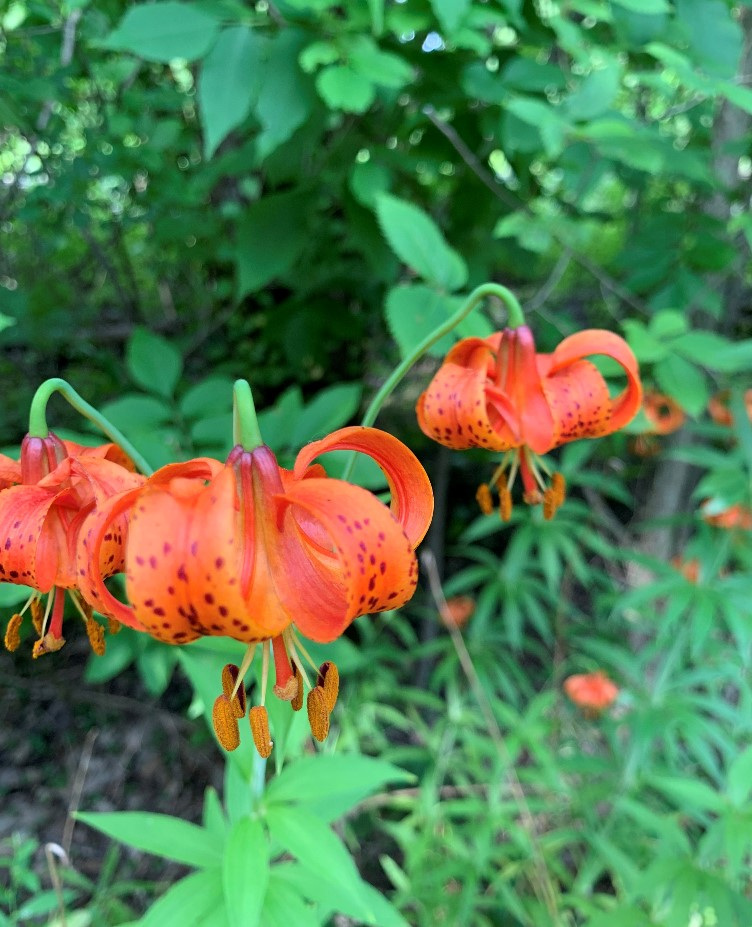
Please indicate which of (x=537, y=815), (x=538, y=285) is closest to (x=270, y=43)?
(x=538, y=285)

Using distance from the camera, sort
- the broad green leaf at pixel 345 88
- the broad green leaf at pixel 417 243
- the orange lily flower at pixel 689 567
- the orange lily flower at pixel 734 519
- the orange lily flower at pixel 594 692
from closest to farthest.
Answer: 1. the broad green leaf at pixel 345 88
2. the broad green leaf at pixel 417 243
3. the orange lily flower at pixel 734 519
4. the orange lily flower at pixel 594 692
5. the orange lily flower at pixel 689 567

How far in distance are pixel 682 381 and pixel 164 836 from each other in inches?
43.7

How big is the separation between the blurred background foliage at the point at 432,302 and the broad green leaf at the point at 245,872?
0.5 inches

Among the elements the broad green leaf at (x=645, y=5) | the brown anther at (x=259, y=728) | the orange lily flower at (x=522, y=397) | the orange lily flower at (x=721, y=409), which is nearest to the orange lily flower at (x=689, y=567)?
the orange lily flower at (x=721, y=409)

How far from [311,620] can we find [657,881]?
1.04m

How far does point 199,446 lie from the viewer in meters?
1.34

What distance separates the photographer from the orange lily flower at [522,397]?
84 centimetres

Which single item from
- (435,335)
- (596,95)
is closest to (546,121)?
(596,95)

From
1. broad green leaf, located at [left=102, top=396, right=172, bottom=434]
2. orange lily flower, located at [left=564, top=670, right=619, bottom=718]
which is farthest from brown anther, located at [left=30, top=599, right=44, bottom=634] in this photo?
orange lily flower, located at [left=564, top=670, right=619, bottom=718]

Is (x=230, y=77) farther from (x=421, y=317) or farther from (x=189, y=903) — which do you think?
(x=189, y=903)

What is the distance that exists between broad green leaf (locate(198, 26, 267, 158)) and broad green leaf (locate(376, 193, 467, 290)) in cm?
26

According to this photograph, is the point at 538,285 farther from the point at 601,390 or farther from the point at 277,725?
the point at 277,725

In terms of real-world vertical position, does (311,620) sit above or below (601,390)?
above

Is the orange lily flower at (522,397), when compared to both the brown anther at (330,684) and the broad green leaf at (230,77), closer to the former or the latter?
the brown anther at (330,684)
